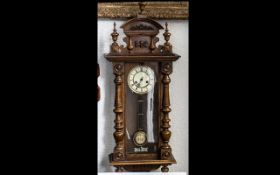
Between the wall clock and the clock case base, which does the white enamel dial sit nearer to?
the wall clock

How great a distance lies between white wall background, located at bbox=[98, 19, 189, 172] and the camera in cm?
176

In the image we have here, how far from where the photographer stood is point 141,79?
1692mm

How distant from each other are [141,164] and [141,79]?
44 cm

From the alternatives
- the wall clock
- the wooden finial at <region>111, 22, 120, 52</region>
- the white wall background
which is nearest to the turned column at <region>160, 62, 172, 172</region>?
the wall clock

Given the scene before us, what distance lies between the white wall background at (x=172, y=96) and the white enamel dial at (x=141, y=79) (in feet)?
0.44

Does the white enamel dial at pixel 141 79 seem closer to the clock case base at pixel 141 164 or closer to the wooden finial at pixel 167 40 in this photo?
the wooden finial at pixel 167 40

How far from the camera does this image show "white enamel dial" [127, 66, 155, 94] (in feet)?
5.54

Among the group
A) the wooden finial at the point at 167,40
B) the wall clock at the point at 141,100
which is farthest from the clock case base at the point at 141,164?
the wooden finial at the point at 167,40

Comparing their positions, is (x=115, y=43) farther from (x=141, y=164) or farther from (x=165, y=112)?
(x=141, y=164)

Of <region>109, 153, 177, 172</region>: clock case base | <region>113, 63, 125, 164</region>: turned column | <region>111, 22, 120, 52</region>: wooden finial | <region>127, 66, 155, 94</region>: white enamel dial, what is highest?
<region>111, 22, 120, 52</region>: wooden finial

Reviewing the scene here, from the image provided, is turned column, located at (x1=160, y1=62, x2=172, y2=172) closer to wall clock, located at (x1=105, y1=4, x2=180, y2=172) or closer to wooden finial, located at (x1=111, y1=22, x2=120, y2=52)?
wall clock, located at (x1=105, y1=4, x2=180, y2=172)

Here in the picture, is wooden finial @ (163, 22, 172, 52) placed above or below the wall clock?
above

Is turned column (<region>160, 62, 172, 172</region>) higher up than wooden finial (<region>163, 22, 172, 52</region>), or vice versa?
wooden finial (<region>163, 22, 172, 52</region>)

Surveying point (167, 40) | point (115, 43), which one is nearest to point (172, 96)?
point (167, 40)
